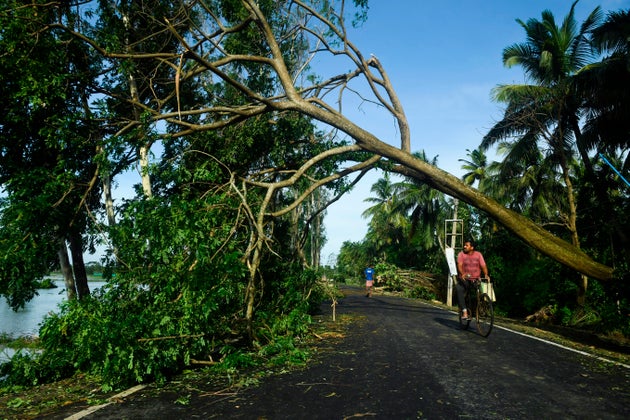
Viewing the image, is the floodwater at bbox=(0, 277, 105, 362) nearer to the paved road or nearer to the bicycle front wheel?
the paved road

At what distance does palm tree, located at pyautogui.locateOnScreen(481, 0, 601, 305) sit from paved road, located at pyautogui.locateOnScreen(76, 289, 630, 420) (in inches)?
425

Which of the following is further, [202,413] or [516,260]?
[516,260]

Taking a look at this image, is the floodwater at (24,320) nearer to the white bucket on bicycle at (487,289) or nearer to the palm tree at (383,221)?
the white bucket on bicycle at (487,289)

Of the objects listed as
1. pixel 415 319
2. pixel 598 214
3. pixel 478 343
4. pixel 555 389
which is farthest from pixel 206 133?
pixel 598 214

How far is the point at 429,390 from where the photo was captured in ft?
15.2

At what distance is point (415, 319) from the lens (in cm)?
1138

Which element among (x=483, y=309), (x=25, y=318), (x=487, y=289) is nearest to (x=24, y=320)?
(x=25, y=318)

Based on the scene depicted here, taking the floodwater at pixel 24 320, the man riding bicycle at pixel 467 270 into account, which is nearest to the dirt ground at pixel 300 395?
the floodwater at pixel 24 320

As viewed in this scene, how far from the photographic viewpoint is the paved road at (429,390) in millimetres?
4016

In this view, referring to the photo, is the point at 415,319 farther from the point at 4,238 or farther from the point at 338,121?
the point at 4,238

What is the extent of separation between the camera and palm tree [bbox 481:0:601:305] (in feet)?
51.5

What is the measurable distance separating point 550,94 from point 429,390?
16.2m

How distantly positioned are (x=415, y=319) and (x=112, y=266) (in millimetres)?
7837

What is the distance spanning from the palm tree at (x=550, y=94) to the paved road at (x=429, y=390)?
10.8m
